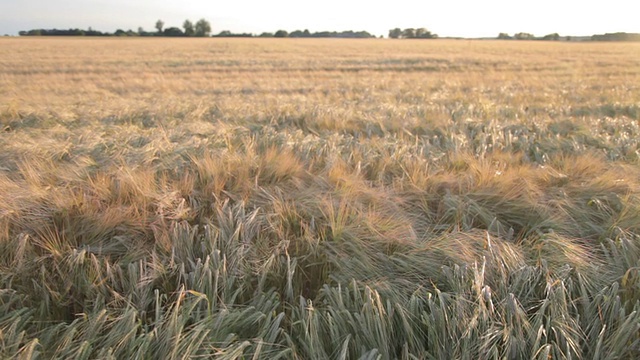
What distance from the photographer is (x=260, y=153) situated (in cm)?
377

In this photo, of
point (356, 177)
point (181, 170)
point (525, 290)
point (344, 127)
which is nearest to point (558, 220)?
point (525, 290)

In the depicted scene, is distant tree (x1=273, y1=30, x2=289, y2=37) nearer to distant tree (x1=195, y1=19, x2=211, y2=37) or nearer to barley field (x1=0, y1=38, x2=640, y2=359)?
distant tree (x1=195, y1=19, x2=211, y2=37)

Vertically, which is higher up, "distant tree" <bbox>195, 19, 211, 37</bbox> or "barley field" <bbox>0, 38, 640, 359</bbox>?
"distant tree" <bbox>195, 19, 211, 37</bbox>

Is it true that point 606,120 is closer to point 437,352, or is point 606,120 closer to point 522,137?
point 522,137

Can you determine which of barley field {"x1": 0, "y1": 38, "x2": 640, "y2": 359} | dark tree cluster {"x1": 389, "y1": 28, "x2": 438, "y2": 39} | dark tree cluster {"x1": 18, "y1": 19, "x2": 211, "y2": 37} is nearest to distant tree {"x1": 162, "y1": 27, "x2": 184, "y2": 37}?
dark tree cluster {"x1": 18, "y1": 19, "x2": 211, "y2": 37}

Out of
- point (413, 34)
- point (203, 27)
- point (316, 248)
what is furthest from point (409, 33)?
point (316, 248)

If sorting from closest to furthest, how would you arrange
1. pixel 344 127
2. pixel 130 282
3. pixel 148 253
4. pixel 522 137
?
pixel 130 282 → pixel 148 253 → pixel 522 137 → pixel 344 127

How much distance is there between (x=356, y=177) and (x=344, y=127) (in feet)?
7.84

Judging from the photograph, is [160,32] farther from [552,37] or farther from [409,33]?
[552,37]

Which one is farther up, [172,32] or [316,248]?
[172,32]

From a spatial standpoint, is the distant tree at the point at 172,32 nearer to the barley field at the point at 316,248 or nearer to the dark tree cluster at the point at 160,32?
the dark tree cluster at the point at 160,32

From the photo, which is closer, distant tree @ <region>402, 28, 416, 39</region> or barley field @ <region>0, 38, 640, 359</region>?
barley field @ <region>0, 38, 640, 359</region>

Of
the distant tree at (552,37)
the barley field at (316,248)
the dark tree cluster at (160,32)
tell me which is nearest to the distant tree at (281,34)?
the dark tree cluster at (160,32)

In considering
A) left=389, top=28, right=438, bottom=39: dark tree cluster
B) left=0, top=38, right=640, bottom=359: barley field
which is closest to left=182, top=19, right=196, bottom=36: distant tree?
left=389, top=28, right=438, bottom=39: dark tree cluster
